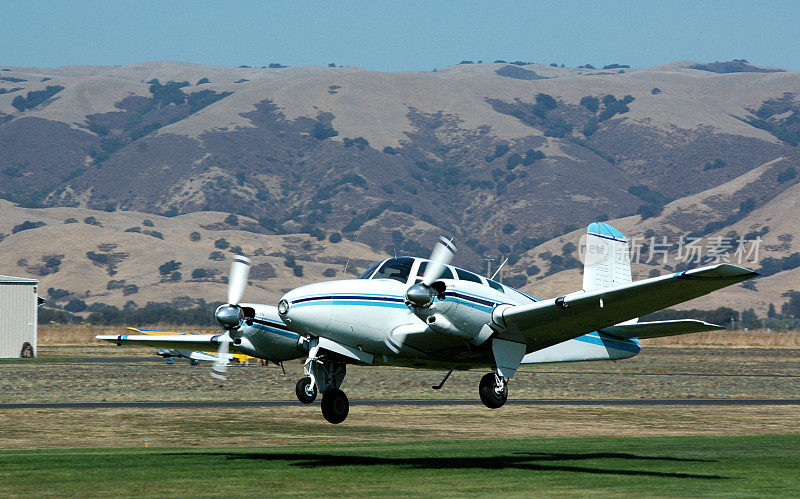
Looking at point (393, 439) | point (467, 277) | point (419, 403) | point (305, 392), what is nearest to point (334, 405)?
point (305, 392)

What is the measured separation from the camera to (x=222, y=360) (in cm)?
3105

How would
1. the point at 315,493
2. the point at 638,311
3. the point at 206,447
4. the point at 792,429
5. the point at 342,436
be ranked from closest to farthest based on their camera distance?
the point at 315,493 < the point at 638,311 < the point at 206,447 < the point at 342,436 < the point at 792,429

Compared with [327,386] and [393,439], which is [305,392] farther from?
[393,439]

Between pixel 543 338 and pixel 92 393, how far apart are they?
37595mm

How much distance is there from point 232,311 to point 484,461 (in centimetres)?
884

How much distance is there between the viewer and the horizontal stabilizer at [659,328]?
1053 inches

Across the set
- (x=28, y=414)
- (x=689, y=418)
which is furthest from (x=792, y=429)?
(x=28, y=414)

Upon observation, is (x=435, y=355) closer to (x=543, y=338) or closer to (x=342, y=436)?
(x=543, y=338)

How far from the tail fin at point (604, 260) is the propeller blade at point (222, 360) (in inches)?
451

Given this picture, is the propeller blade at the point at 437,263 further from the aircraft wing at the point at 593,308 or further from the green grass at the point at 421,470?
the green grass at the point at 421,470

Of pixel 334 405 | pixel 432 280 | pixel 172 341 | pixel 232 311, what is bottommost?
pixel 334 405

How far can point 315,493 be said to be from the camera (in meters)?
22.8

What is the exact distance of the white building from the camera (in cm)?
8350

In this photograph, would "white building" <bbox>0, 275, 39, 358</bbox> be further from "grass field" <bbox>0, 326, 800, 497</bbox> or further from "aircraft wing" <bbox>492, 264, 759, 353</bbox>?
"aircraft wing" <bbox>492, 264, 759, 353</bbox>
